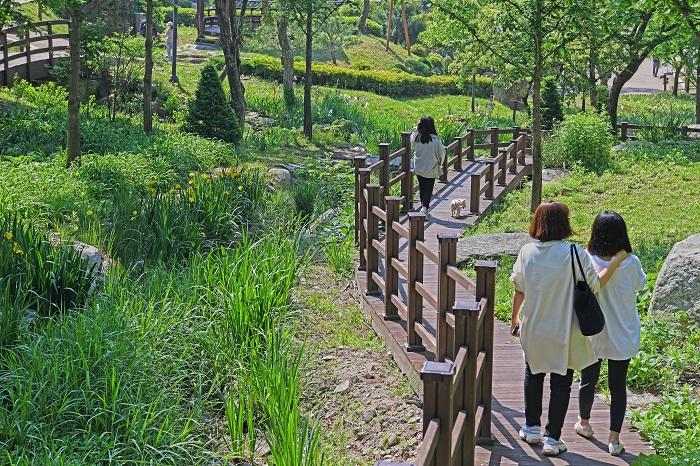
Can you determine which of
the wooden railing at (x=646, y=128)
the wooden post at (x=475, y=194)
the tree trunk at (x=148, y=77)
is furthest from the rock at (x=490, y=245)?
the wooden railing at (x=646, y=128)

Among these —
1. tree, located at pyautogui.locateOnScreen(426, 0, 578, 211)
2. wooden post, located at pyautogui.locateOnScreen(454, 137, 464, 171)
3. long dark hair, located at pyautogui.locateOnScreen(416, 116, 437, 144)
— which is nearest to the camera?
tree, located at pyautogui.locateOnScreen(426, 0, 578, 211)

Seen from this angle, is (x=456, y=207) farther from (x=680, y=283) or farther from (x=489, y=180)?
(x=680, y=283)

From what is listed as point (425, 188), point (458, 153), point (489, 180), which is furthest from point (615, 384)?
point (458, 153)

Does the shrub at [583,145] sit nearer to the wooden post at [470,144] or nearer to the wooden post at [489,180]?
the wooden post at [470,144]

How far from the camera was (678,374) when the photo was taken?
23.7ft

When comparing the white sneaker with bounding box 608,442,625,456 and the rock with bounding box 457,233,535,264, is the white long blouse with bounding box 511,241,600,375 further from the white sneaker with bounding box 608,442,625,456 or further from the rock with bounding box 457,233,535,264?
the rock with bounding box 457,233,535,264

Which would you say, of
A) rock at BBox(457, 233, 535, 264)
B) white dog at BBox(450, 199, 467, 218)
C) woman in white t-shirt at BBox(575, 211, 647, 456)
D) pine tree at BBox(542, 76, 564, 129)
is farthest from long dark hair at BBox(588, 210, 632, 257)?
pine tree at BBox(542, 76, 564, 129)

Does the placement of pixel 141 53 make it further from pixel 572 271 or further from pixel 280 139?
pixel 572 271

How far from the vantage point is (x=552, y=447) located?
18.9 ft

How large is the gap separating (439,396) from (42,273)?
17.1 ft

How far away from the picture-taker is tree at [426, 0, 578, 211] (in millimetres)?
12591

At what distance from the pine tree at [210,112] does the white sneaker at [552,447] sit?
14.8 meters

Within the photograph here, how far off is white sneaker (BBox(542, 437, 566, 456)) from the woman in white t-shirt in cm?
32

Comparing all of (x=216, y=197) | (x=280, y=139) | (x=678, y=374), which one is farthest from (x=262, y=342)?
(x=280, y=139)
